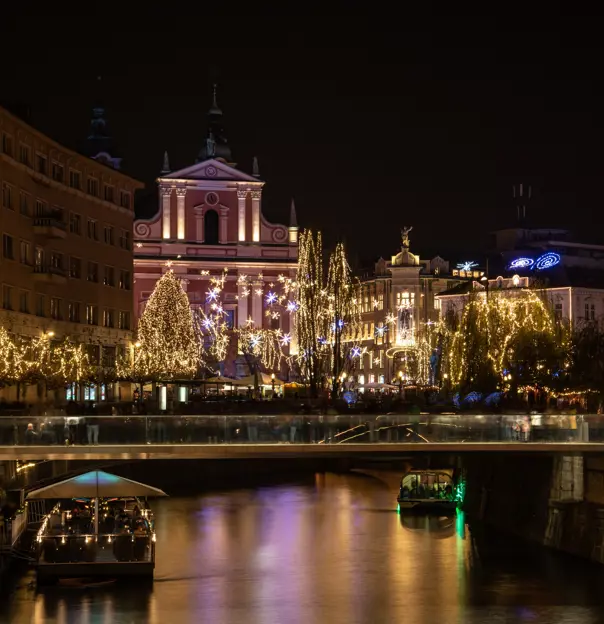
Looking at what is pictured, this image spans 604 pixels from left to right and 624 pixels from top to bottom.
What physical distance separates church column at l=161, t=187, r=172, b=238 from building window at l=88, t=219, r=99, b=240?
153ft

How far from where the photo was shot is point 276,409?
95.0 meters

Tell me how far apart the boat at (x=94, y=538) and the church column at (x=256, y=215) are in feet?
326

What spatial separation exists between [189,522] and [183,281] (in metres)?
79.6

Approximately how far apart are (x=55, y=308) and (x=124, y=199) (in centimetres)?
1830

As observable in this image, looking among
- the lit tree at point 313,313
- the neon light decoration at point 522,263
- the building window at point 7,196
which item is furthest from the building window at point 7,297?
the neon light decoration at point 522,263

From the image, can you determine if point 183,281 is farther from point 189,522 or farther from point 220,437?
point 220,437

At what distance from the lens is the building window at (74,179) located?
10596 centimetres

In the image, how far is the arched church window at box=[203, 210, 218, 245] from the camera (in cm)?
15950

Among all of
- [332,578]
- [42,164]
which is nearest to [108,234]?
[42,164]

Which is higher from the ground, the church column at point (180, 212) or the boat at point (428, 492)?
the church column at point (180, 212)

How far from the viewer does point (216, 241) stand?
160 meters

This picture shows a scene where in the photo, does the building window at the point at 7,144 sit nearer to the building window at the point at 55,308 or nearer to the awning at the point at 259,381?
the building window at the point at 55,308

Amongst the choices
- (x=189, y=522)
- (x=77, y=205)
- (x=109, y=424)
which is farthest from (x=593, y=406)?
(x=109, y=424)

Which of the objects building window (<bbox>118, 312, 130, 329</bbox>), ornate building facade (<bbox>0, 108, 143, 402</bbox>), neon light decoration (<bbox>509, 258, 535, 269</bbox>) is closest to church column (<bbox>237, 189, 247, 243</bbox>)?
ornate building facade (<bbox>0, 108, 143, 402</bbox>)
